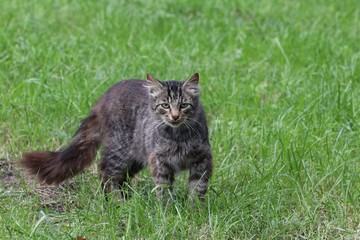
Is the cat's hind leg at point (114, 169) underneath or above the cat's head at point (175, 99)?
underneath

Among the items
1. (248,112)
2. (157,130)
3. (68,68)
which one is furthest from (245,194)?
(68,68)

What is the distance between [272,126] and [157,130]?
1.55m

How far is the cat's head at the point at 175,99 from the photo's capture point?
20.2 ft

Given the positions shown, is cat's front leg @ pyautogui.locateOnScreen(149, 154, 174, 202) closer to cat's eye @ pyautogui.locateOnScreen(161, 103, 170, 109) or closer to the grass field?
the grass field

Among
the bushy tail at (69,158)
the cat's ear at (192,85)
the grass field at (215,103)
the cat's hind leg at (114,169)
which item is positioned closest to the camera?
the grass field at (215,103)

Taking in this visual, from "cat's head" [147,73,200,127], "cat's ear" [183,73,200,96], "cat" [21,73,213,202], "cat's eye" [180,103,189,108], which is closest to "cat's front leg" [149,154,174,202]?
"cat" [21,73,213,202]

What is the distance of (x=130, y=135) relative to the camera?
6.61 metres

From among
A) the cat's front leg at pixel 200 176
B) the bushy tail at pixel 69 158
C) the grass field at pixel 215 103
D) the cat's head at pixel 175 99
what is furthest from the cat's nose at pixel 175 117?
the bushy tail at pixel 69 158

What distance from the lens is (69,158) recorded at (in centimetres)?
663

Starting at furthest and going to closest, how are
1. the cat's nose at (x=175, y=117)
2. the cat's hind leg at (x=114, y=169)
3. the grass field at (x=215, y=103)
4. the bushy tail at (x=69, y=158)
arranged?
the cat's hind leg at (x=114, y=169), the bushy tail at (x=69, y=158), the cat's nose at (x=175, y=117), the grass field at (x=215, y=103)

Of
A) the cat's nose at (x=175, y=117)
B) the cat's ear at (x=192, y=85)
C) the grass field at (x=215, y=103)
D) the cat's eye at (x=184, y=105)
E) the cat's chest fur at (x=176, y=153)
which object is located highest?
the cat's ear at (x=192, y=85)

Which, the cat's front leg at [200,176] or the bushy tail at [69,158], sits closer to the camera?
the cat's front leg at [200,176]

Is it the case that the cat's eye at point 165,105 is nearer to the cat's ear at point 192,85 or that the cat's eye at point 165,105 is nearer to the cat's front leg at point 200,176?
the cat's ear at point 192,85

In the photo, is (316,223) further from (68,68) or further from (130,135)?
(68,68)
